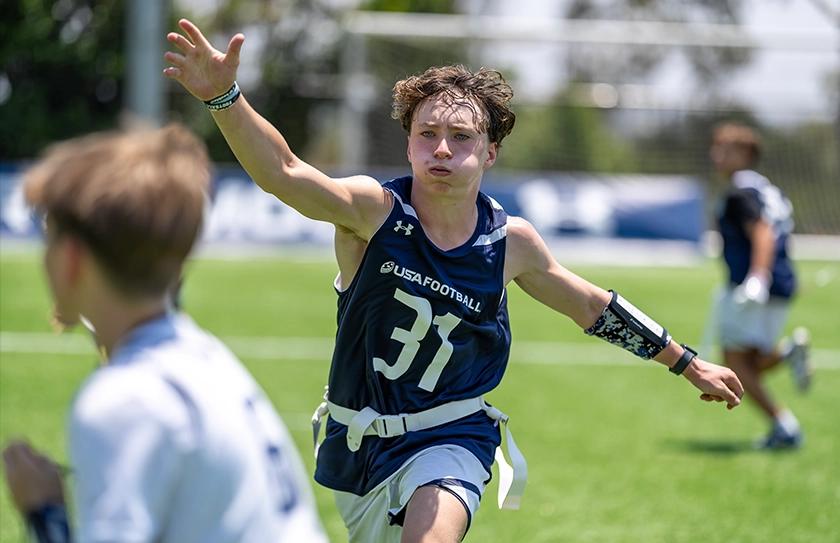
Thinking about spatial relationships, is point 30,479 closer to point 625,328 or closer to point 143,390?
point 143,390

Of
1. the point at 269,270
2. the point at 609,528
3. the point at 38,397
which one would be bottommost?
the point at 269,270

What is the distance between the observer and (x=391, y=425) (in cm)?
422

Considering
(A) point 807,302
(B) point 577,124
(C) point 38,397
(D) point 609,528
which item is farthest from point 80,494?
(B) point 577,124

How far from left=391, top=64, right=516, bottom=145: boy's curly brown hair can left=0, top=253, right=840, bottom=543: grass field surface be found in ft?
9.49

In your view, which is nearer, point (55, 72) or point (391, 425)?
point (391, 425)

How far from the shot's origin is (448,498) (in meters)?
3.96

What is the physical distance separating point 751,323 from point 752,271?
0.45 meters

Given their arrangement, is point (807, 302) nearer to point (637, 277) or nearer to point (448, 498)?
point (637, 277)

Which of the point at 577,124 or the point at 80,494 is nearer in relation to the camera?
the point at 80,494

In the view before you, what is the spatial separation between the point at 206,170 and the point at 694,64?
103ft

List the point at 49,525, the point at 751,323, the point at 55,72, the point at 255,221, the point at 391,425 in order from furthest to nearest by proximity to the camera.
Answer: the point at 55,72, the point at 255,221, the point at 751,323, the point at 391,425, the point at 49,525

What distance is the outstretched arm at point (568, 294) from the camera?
442cm

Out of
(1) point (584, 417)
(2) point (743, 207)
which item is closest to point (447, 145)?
(2) point (743, 207)

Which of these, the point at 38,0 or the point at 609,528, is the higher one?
the point at 609,528
